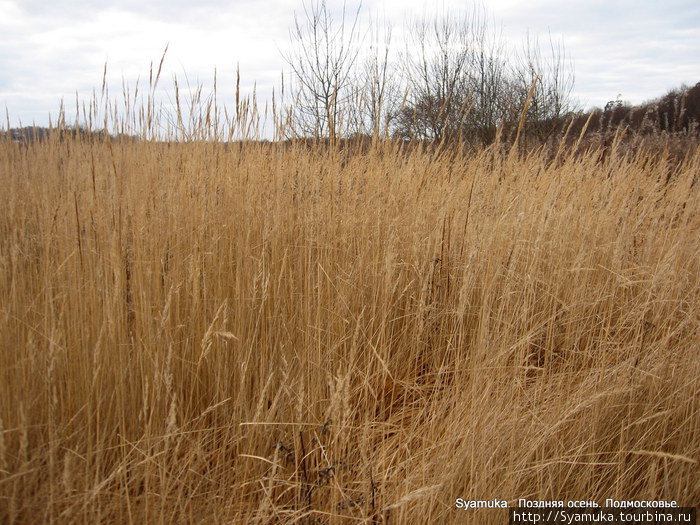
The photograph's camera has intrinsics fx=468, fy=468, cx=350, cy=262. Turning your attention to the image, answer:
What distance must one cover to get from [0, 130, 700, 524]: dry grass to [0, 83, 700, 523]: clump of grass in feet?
0.04

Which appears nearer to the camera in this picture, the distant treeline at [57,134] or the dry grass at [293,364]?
the dry grass at [293,364]

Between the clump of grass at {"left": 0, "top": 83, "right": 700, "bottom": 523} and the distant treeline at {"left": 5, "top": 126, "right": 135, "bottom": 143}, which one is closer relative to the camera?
the clump of grass at {"left": 0, "top": 83, "right": 700, "bottom": 523}

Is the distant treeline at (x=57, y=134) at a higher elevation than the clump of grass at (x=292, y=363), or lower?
higher

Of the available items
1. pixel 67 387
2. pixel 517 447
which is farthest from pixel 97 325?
pixel 517 447

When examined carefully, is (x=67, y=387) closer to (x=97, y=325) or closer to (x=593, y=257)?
(x=97, y=325)

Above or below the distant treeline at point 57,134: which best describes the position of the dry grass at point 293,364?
below

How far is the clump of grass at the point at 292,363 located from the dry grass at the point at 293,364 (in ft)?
0.04

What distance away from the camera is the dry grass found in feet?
3.88

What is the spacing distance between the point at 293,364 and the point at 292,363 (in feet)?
0.30

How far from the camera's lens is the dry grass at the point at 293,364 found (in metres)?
1.18

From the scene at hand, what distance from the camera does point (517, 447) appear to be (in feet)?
4.40

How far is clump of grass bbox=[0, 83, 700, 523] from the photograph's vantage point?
1.19 metres

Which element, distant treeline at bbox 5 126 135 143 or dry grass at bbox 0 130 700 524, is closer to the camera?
dry grass at bbox 0 130 700 524

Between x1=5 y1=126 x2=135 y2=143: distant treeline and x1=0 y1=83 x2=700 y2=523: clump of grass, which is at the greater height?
x1=5 y1=126 x2=135 y2=143: distant treeline
